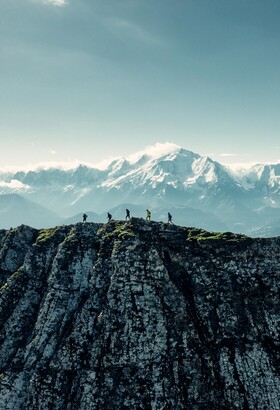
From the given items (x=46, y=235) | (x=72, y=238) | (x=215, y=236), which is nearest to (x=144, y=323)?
(x=215, y=236)

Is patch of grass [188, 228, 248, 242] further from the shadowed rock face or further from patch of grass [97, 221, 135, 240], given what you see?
patch of grass [97, 221, 135, 240]

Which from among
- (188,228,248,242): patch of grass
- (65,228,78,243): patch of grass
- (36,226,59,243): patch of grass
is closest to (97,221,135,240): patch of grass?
(65,228,78,243): patch of grass

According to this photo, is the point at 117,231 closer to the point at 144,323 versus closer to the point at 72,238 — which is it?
the point at 72,238

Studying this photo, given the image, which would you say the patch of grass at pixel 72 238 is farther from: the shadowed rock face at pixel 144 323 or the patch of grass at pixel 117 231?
the patch of grass at pixel 117 231

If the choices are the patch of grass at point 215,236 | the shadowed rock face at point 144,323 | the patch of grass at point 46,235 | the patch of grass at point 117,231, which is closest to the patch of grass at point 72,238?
the shadowed rock face at point 144,323

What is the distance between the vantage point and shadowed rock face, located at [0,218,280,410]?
49656 mm

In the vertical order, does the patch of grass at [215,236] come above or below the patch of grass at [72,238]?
below

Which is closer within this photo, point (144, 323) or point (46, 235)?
point (144, 323)

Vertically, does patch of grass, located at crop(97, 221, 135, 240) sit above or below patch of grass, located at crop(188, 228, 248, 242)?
above

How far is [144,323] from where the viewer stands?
54594 mm

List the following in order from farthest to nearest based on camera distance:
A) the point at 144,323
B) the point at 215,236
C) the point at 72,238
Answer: the point at 72,238 < the point at 215,236 < the point at 144,323

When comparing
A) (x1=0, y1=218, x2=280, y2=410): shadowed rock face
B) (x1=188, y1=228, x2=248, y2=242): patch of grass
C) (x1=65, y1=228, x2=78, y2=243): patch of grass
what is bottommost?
(x1=0, y1=218, x2=280, y2=410): shadowed rock face

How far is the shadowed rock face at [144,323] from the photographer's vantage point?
4966cm

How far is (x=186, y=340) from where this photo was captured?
53.1 m
